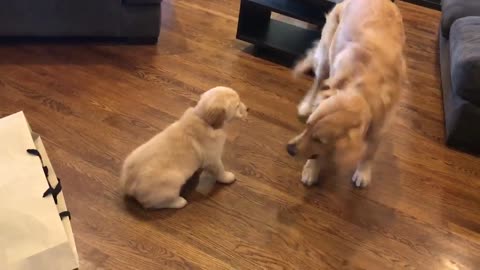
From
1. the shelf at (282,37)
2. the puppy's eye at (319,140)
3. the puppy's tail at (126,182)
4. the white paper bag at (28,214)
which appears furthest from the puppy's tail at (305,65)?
the white paper bag at (28,214)

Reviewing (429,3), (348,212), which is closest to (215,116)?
(348,212)

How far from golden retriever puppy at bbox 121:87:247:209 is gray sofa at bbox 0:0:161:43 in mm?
1167

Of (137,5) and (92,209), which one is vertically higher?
(137,5)

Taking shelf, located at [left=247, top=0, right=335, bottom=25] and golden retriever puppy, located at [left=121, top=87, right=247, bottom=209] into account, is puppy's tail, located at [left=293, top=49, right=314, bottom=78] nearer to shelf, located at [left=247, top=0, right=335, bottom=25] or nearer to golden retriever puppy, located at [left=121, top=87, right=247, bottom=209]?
shelf, located at [left=247, top=0, right=335, bottom=25]

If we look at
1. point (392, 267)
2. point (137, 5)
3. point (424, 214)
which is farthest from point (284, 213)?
point (137, 5)

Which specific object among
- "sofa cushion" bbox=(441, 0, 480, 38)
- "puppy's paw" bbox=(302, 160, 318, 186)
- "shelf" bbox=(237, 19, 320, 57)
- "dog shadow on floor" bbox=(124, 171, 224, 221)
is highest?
"sofa cushion" bbox=(441, 0, 480, 38)

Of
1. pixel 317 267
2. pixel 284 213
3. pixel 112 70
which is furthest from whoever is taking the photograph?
pixel 112 70

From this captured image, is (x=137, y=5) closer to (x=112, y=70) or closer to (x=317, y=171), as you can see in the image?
(x=112, y=70)

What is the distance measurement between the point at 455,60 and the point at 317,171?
912mm

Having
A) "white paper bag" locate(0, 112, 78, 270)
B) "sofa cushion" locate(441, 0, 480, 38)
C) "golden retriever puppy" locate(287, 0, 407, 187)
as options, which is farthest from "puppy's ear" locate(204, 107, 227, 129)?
"sofa cushion" locate(441, 0, 480, 38)

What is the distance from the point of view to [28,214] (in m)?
1.58

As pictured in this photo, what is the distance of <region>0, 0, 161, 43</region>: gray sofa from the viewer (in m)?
2.77

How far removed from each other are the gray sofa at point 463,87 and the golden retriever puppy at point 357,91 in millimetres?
371

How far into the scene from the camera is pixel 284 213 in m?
2.10
